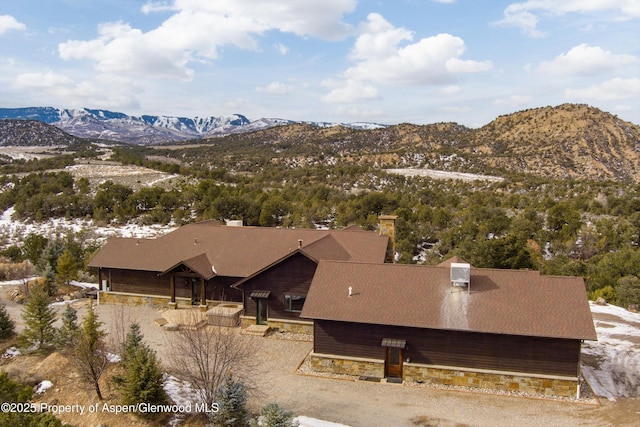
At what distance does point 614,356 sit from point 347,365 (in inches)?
409

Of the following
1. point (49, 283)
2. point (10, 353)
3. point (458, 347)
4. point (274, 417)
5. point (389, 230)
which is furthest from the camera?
point (49, 283)

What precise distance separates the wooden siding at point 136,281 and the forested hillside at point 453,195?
18165 millimetres

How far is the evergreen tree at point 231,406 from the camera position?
12.4 m

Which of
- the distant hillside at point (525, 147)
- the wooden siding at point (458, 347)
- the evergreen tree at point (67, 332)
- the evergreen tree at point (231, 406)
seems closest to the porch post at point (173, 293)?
the evergreen tree at point (67, 332)

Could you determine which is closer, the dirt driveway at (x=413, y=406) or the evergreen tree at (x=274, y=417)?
the evergreen tree at (x=274, y=417)

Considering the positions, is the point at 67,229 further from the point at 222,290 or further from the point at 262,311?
the point at 262,311

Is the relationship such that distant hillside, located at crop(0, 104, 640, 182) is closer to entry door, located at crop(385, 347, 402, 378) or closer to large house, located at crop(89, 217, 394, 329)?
large house, located at crop(89, 217, 394, 329)

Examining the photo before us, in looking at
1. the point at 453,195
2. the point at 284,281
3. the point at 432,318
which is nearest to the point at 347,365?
the point at 432,318

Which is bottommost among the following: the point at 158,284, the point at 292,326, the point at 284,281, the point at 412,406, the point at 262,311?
the point at 412,406

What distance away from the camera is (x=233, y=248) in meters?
24.7

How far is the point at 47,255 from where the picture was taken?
3228 cm

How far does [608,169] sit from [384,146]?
44.6 m

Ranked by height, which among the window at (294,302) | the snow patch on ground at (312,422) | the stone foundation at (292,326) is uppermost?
the window at (294,302)

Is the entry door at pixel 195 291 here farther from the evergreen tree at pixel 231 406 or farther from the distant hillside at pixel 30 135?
the distant hillside at pixel 30 135
